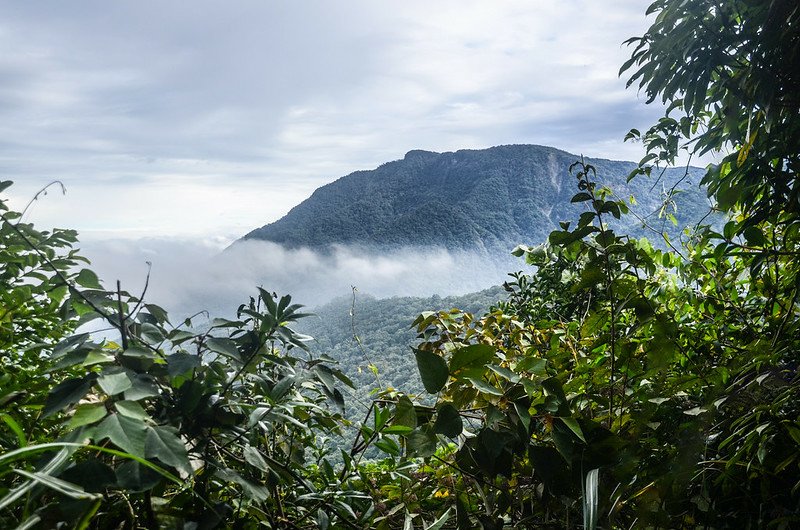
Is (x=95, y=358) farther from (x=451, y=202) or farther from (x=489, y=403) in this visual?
(x=451, y=202)

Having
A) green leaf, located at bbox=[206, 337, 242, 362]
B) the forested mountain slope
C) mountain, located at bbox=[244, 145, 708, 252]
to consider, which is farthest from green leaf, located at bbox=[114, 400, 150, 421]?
mountain, located at bbox=[244, 145, 708, 252]

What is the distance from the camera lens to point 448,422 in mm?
710

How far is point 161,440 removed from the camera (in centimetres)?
51

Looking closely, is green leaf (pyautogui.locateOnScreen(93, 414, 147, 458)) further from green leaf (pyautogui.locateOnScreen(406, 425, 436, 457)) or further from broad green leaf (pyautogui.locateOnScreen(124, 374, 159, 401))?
green leaf (pyautogui.locateOnScreen(406, 425, 436, 457))

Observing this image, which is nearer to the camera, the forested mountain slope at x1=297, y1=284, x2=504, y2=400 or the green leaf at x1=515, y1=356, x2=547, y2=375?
the green leaf at x1=515, y1=356, x2=547, y2=375

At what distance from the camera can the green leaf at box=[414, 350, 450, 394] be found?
0.69 m

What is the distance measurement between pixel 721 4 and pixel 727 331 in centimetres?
68

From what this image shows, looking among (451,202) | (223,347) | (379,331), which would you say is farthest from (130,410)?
(451,202)

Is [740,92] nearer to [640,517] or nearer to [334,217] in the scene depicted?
[640,517]

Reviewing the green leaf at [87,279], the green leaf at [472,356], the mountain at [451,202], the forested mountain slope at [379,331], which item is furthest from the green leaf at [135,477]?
the mountain at [451,202]

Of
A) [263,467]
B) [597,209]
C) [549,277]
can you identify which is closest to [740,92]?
[597,209]

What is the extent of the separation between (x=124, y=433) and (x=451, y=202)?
4.66 m

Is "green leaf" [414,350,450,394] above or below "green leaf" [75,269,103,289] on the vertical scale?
below

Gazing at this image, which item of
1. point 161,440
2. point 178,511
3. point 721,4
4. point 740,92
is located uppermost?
point 721,4
